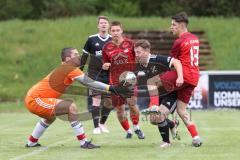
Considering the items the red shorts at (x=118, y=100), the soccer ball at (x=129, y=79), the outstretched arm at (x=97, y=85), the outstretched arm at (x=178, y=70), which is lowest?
the red shorts at (x=118, y=100)

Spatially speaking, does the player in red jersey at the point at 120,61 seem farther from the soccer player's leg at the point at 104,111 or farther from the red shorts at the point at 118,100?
the soccer player's leg at the point at 104,111

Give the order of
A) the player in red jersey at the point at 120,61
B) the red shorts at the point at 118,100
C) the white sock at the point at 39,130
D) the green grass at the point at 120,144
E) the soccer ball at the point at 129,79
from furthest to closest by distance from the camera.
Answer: the player in red jersey at the point at 120,61, the red shorts at the point at 118,100, the soccer ball at the point at 129,79, the white sock at the point at 39,130, the green grass at the point at 120,144

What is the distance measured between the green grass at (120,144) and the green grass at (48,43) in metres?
13.7

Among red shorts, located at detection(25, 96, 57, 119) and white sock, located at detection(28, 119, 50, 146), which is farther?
white sock, located at detection(28, 119, 50, 146)

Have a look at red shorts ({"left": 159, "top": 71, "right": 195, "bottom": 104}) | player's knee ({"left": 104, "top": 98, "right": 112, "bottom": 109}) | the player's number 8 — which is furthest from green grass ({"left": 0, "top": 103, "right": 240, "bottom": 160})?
the player's number 8

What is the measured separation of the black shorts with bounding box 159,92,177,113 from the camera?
1250cm

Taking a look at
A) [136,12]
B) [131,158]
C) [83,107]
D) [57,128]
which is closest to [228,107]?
[83,107]

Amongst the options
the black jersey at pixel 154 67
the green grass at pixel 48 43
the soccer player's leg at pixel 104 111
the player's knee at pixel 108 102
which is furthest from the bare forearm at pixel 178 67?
the green grass at pixel 48 43

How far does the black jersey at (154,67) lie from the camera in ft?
40.7

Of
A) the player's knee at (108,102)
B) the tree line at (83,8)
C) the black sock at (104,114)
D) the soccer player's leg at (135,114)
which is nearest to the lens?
the soccer player's leg at (135,114)

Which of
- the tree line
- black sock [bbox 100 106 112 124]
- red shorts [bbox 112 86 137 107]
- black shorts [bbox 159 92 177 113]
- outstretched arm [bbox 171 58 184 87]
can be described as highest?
outstretched arm [bbox 171 58 184 87]

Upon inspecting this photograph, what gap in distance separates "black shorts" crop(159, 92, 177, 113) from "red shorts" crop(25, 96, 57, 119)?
1.71 m

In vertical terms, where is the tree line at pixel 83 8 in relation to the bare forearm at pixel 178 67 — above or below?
below

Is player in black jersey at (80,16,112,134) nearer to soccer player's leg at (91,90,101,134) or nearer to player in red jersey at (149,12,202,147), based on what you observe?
soccer player's leg at (91,90,101,134)
